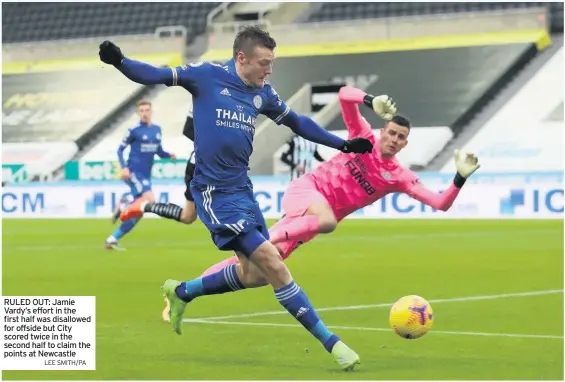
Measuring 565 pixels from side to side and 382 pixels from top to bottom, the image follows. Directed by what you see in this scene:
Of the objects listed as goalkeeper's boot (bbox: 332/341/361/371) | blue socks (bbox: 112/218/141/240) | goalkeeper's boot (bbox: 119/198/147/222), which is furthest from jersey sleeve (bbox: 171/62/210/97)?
blue socks (bbox: 112/218/141/240)

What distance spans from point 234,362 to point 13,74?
1343 inches

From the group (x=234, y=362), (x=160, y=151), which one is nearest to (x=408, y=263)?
(x=160, y=151)

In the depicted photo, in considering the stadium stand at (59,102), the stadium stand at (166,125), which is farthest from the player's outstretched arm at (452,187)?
the stadium stand at (59,102)

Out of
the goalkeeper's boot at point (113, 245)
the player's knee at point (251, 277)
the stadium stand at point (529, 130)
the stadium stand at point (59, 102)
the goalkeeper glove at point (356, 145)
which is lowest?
the player's knee at point (251, 277)

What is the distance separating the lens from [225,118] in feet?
24.2

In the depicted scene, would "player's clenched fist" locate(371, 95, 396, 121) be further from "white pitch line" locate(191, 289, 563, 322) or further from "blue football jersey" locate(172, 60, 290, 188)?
"white pitch line" locate(191, 289, 563, 322)

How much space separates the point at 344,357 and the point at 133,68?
216 cm

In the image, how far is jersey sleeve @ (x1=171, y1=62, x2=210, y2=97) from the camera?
737cm

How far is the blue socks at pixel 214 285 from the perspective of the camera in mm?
8010

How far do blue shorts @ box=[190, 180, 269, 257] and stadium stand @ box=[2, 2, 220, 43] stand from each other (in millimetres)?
31690

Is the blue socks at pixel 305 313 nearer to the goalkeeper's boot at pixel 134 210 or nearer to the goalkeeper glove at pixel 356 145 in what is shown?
the goalkeeper glove at pixel 356 145

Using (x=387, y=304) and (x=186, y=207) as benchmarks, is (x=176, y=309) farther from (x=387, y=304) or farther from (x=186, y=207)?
(x=186, y=207)

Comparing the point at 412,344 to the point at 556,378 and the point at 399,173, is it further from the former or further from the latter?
the point at 399,173
